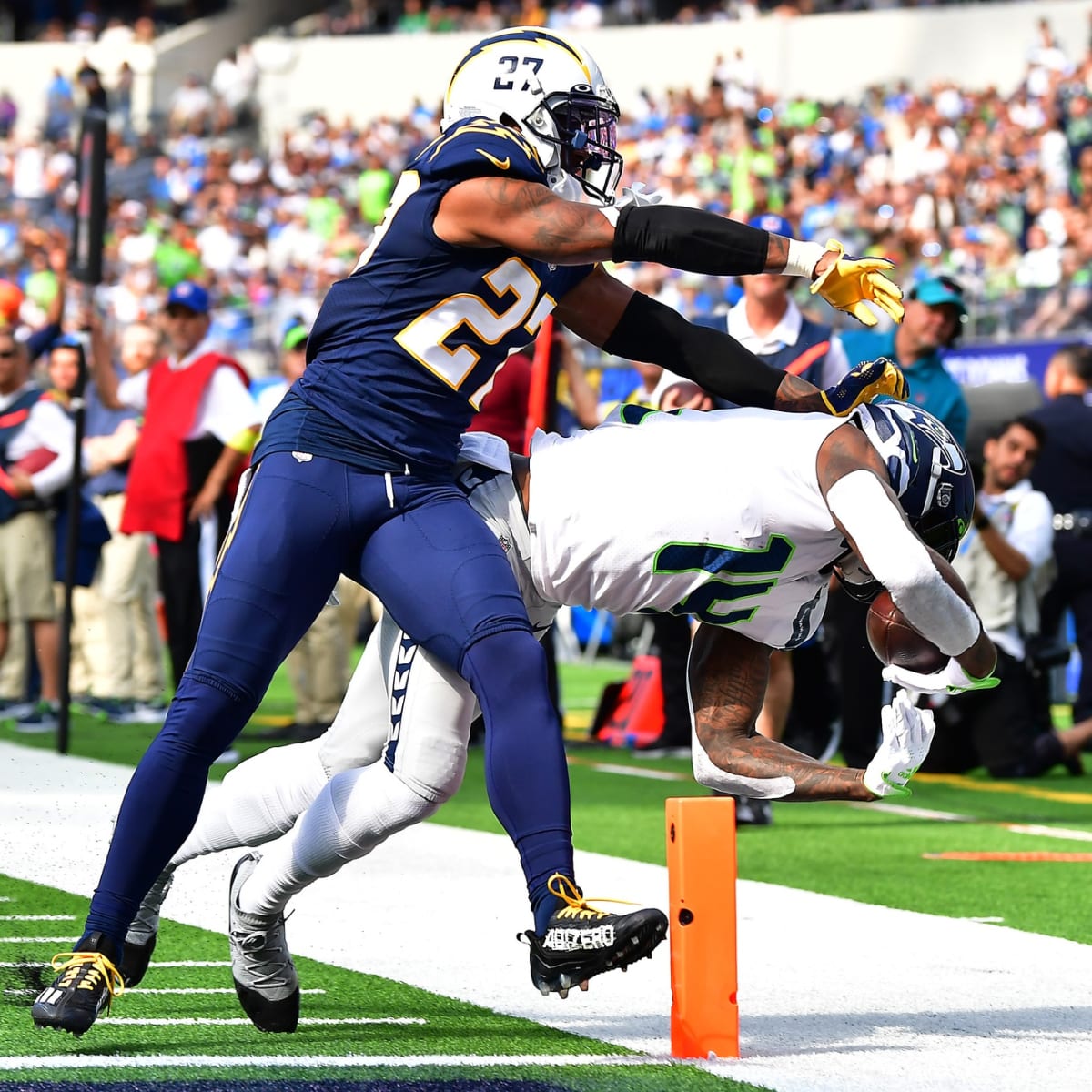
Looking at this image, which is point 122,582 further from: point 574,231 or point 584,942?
point 584,942

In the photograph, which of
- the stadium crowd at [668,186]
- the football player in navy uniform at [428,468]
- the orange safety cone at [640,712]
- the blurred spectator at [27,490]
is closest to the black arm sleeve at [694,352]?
the football player in navy uniform at [428,468]

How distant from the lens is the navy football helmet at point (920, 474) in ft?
12.3

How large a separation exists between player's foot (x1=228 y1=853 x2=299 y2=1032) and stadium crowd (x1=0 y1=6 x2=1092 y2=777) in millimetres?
11077

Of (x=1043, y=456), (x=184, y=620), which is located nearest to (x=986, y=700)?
(x=1043, y=456)

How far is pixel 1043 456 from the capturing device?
34.1 feet

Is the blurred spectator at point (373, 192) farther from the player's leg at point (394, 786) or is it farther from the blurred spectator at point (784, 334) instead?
the player's leg at point (394, 786)

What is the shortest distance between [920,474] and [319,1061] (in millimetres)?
1529

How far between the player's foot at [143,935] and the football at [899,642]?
4.72 ft

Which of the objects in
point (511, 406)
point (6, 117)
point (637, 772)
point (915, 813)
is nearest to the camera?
point (915, 813)

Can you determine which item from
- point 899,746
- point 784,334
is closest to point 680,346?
point 899,746

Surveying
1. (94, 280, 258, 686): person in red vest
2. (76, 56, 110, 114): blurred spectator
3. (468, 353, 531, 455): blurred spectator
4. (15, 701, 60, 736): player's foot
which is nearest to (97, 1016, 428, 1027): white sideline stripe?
(468, 353, 531, 455): blurred spectator

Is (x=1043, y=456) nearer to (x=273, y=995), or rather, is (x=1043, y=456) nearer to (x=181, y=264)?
(x=273, y=995)

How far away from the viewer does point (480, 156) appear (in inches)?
142

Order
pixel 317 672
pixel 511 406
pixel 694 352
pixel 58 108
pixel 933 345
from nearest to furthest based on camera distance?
pixel 694 352 < pixel 933 345 < pixel 511 406 < pixel 317 672 < pixel 58 108
